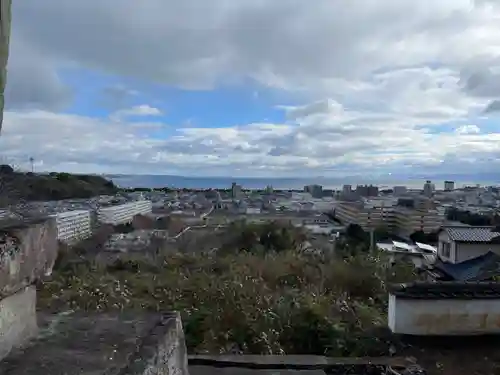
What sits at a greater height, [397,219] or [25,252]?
[25,252]

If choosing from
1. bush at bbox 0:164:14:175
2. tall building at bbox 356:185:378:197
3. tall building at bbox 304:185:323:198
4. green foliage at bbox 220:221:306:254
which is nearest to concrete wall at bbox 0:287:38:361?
bush at bbox 0:164:14:175

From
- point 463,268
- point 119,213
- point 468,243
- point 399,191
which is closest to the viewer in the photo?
point 463,268

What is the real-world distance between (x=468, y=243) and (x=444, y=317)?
8633 millimetres

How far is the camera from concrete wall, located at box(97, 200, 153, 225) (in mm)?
15412

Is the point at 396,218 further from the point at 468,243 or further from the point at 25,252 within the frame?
the point at 25,252

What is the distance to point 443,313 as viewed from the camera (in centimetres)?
359

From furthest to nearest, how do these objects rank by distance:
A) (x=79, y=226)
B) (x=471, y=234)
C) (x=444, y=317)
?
(x=471, y=234) < (x=79, y=226) < (x=444, y=317)

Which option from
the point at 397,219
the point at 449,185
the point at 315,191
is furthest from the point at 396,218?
the point at 449,185

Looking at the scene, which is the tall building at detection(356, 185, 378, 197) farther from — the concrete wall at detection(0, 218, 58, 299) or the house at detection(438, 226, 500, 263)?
the concrete wall at detection(0, 218, 58, 299)

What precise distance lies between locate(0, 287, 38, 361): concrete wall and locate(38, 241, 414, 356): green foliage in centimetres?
153

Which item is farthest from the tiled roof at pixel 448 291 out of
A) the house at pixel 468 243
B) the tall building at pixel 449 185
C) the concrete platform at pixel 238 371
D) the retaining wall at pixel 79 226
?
the tall building at pixel 449 185

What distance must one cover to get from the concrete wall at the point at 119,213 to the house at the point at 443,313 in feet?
40.1

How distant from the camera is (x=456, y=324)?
3.59 meters

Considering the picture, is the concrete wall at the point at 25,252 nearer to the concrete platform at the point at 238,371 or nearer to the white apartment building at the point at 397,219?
the concrete platform at the point at 238,371
